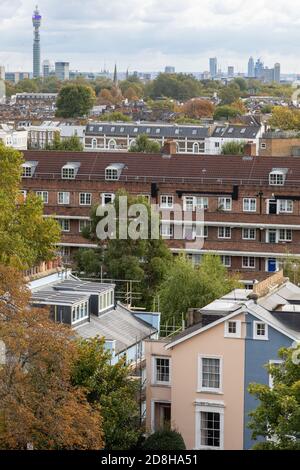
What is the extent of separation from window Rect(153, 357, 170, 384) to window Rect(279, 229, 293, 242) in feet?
110

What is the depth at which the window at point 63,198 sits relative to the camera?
79656mm

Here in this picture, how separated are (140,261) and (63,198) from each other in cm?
1700

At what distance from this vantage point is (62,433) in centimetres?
3338

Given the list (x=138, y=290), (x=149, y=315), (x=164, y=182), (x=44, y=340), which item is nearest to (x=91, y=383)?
(x=44, y=340)

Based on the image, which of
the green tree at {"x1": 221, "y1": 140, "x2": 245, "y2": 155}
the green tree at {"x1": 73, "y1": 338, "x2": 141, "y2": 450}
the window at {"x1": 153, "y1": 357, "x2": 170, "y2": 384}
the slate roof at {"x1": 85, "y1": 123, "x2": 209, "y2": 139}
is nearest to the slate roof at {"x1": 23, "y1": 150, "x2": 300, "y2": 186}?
the window at {"x1": 153, "y1": 357, "x2": 170, "y2": 384}

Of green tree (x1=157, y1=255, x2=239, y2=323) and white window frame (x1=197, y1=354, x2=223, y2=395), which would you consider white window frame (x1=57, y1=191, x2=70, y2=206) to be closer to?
green tree (x1=157, y1=255, x2=239, y2=323)

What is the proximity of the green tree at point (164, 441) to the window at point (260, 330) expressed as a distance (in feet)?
12.4

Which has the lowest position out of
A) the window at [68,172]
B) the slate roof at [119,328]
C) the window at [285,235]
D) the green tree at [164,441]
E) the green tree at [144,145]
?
the green tree at [164,441]

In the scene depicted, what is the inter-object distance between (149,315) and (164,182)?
30518 mm

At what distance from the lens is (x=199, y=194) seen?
254 ft

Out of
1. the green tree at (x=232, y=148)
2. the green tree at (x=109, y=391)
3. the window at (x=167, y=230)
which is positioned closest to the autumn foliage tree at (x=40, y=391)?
the green tree at (x=109, y=391)

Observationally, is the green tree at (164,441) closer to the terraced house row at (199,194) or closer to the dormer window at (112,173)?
the terraced house row at (199,194)
